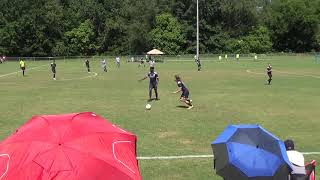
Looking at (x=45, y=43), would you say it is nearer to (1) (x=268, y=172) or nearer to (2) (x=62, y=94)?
(2) (x=62, y=94)

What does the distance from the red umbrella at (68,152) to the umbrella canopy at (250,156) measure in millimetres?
1199

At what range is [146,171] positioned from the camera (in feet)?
36.9

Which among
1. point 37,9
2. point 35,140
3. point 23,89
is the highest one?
point 37,9

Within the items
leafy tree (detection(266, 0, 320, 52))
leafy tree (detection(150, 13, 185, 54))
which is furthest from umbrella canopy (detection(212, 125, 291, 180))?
leafy tree (detection(266, 0, 320, 52))

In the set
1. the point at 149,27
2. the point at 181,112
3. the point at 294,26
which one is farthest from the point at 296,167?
the point at 294,26

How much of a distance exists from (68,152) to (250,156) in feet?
7.42

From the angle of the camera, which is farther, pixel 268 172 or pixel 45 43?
pixel 45 43

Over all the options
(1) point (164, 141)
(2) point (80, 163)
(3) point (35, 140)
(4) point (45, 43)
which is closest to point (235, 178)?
(2) point (80, 163)

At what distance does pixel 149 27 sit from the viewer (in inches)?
4279

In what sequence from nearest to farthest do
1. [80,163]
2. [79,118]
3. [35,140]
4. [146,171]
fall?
[80,163] < [35,140] < [79,118] < [146,171]

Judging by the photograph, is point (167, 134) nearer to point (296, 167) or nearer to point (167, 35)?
point (296, 167)

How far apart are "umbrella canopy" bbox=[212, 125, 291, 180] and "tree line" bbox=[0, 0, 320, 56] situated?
9786 centimetres

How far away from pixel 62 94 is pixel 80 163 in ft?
79.0

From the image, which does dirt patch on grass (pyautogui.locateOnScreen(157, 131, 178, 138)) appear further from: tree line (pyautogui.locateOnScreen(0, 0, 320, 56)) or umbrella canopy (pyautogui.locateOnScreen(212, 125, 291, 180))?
tree line (pyautogui.locateOnScreen(0, 0, 320, 56))
